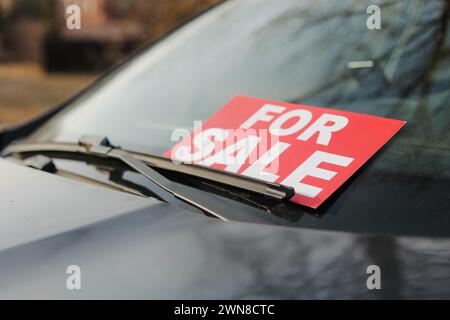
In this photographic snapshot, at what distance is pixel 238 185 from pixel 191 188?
0.34 feet

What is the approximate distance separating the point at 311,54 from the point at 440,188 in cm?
59

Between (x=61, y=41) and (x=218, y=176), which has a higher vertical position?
(x=61, y=41)

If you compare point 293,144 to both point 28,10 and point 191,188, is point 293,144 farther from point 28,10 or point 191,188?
point 28,10

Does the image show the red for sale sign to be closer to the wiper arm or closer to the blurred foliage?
the wiper arm

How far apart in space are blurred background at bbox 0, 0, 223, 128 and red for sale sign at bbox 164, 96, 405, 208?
6820mm

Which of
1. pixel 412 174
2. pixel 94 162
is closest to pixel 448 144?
pixel 412 174

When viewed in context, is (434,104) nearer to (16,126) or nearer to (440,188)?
(440,188)

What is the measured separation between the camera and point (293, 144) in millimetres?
1283

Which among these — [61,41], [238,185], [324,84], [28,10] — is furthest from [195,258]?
[28,10]

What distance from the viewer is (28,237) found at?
3.46ft

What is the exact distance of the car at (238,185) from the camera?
3.06ft

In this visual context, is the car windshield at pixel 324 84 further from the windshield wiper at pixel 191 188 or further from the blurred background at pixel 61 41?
the blurred background at pixel 61 41

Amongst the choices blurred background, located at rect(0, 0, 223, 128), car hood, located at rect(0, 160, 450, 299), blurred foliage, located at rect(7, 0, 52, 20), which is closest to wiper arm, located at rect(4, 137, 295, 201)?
car hood, located at rect(0, 160, 450, 299)
